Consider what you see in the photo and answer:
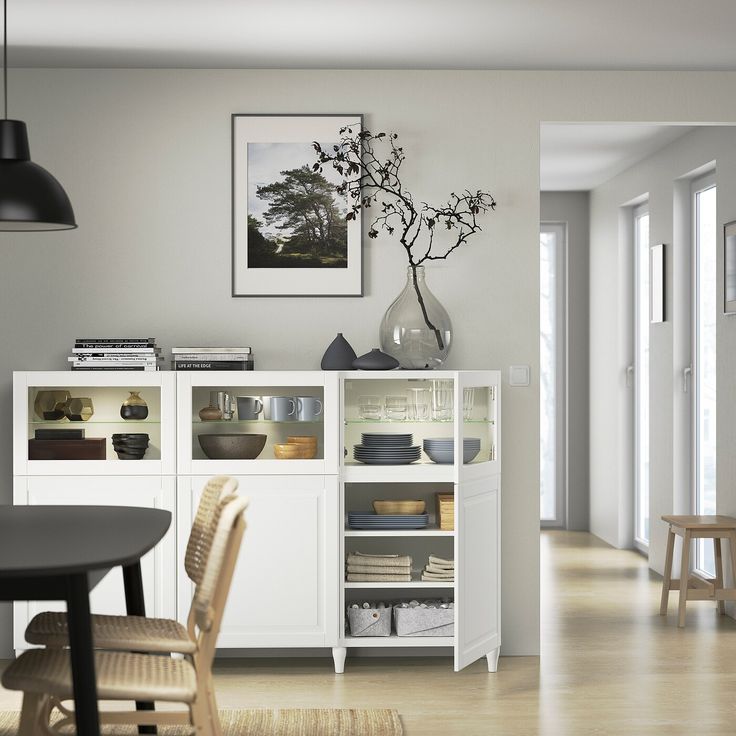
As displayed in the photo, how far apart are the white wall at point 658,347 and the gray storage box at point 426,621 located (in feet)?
6.22

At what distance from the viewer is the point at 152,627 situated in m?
2.86

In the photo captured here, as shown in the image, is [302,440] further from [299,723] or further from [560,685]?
[560,685]

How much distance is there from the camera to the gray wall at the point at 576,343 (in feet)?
26.4

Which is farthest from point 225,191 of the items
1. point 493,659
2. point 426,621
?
point 493,659

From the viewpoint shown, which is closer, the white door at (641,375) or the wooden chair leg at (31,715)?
the wooden chair leg at (31,715)

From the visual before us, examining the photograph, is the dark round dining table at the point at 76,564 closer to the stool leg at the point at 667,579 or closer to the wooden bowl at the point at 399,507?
the wooden bowl at the point at 399,507

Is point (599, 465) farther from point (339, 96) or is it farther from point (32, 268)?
point (32, 268)

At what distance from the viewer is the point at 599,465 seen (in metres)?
7.76

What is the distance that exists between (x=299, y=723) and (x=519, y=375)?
5.84 feet

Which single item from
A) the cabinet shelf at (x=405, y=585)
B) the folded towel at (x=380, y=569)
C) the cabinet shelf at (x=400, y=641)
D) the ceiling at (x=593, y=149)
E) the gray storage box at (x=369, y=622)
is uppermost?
the ceiling at (x=593, y=149)

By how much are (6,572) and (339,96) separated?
9.34ft

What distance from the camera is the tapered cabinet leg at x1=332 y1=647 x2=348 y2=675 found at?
13.7 ft

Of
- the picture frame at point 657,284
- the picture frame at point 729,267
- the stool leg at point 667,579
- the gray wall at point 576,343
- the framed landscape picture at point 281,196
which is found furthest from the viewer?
the gray wall at point 576,343

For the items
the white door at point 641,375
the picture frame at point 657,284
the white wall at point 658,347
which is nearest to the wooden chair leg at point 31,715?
the white wall at point 658,347
